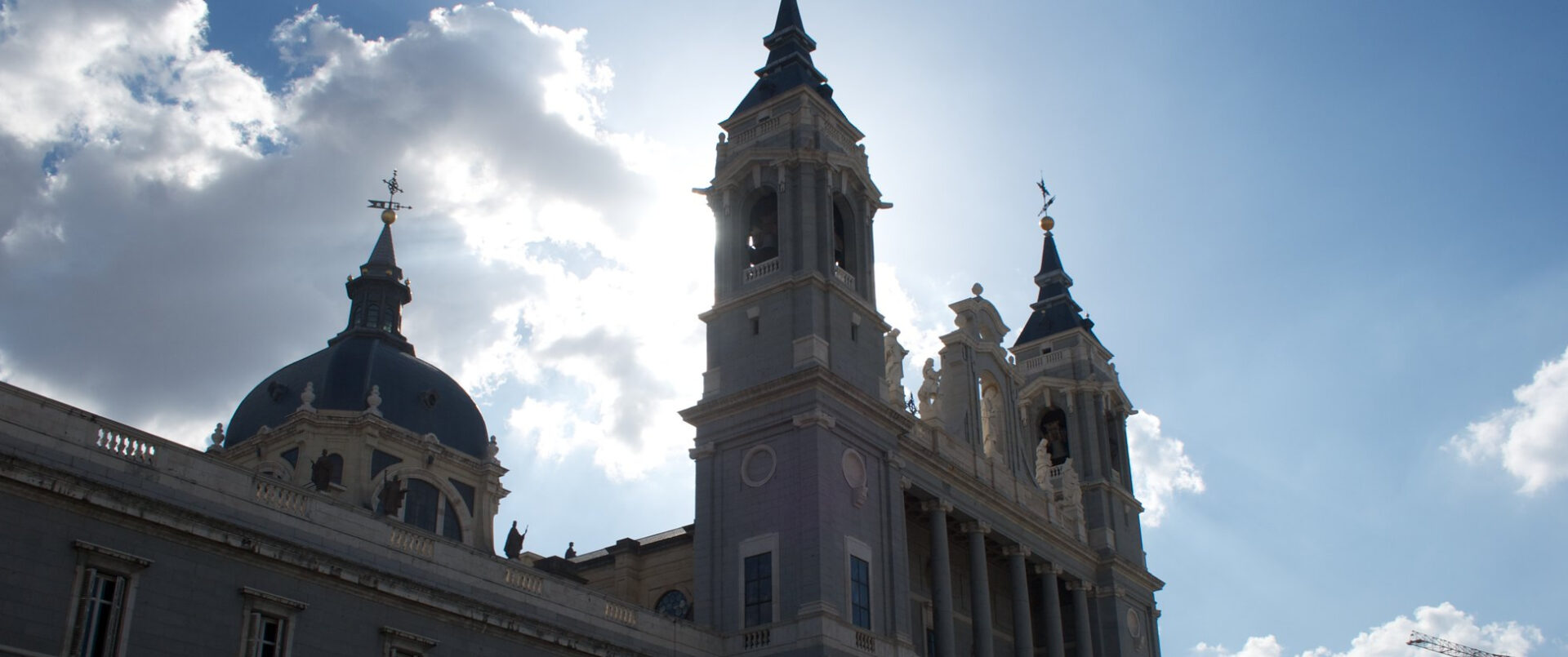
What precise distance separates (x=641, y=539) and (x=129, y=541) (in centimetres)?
2841

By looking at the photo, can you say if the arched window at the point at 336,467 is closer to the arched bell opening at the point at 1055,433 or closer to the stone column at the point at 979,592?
the stone column at the point at 979,592

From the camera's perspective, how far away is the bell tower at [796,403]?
39.8 metres

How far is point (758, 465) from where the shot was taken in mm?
41719

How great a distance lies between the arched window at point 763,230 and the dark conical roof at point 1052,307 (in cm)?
2253

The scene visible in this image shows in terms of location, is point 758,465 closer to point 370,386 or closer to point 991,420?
point 991,420

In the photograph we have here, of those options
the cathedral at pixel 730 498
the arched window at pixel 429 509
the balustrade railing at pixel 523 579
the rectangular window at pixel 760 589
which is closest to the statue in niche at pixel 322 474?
the cathedral at pixel 730 498

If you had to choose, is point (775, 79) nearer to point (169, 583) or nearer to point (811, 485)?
point (811, 485)

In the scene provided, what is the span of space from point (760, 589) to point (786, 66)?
18917mm

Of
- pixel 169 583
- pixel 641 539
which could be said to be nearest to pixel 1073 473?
pixel 641 539

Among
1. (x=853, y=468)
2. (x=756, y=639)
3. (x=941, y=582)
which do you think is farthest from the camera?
(x=941, y=582)

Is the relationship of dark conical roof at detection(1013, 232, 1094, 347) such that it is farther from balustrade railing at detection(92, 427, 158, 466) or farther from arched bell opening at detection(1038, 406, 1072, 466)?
balustrade railing at detection(92, 427, 158, 466)

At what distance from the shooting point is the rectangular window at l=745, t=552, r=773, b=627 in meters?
39.7

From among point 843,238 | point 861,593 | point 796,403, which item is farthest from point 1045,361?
point 861,593

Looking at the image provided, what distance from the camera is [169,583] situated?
25.6 meters
